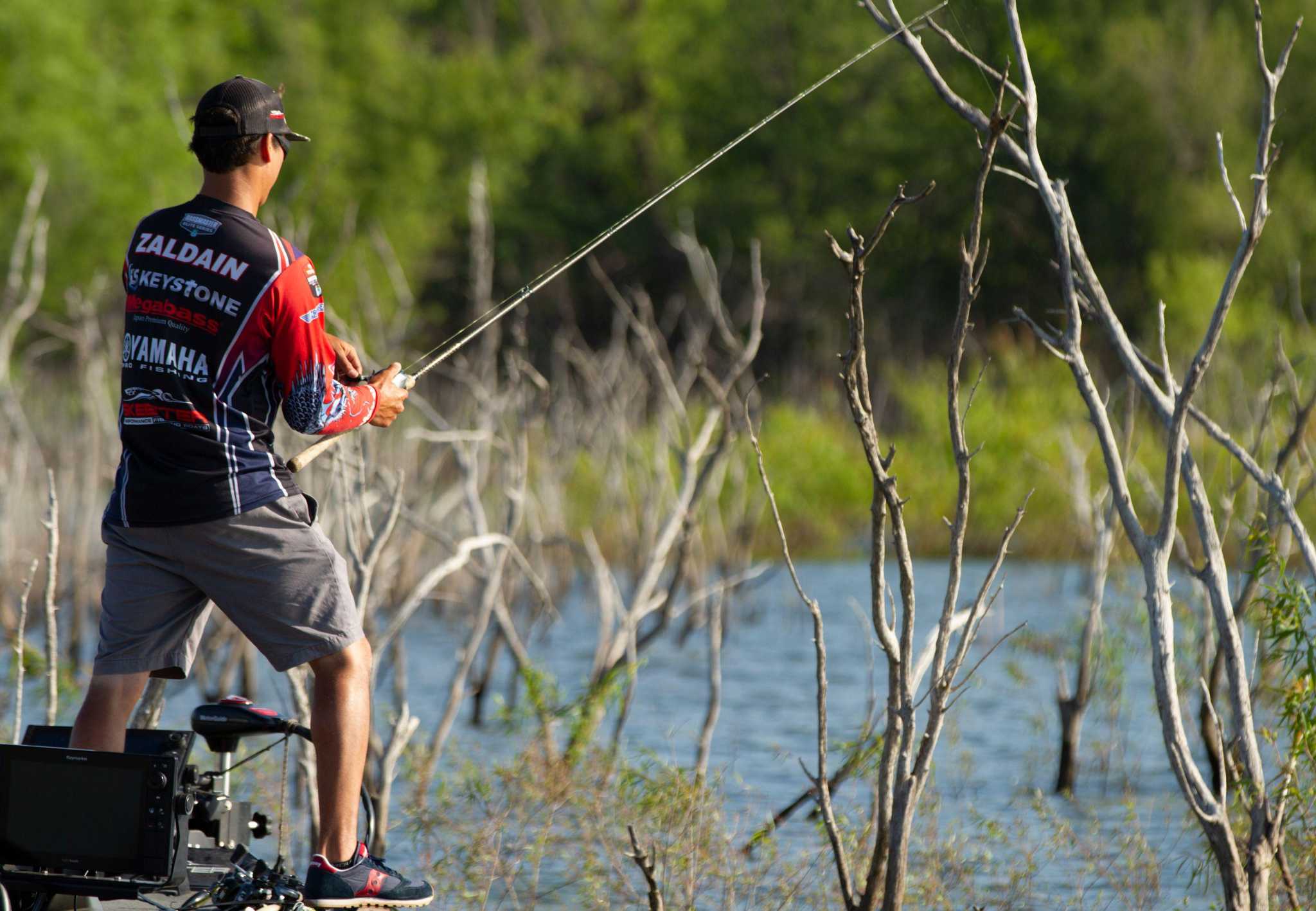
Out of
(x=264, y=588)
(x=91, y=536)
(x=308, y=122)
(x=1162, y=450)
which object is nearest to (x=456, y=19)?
(x=308, y=122)

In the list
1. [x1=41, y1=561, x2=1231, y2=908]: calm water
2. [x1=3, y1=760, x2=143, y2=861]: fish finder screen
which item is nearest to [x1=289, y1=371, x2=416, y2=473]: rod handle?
[x1=3, y1=760, x2=143, y2=861]: fish finder screen

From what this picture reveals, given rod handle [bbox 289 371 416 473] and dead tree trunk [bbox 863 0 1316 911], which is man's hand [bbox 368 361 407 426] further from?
dead tree trunk [bbox 863 0 1316 911]

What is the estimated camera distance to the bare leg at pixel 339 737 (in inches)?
138

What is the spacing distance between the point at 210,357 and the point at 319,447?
42 centimetres

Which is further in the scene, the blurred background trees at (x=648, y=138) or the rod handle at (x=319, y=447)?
the blurred background trees at (x=648, y=138)

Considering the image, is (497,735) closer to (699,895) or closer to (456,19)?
(699,895)

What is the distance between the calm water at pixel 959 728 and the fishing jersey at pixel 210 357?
2128 mm

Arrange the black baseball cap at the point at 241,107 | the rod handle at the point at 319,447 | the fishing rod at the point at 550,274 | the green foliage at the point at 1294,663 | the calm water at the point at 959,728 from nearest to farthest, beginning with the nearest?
the black baseball cap at the point at 241,107, the rod handle at the point at 319,447, the fishing rod at the point at 550,274, the green foliage at the point at 1294,663, the calm water at the point at 959,728

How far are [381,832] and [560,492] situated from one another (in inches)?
218

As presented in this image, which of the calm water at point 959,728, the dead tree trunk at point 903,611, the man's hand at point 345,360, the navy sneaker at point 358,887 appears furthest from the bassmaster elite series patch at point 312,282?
the calm water at point 959,728

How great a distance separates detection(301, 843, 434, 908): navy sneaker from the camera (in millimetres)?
3461

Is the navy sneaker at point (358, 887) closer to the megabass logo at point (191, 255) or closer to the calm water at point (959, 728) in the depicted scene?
the megabass logo at point (191, 255)

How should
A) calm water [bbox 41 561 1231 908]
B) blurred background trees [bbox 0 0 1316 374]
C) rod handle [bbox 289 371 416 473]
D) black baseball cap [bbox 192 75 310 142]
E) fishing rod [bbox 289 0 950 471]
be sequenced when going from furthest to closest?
blurred background trees [bbox 0 0 1316 374] → calm water [bbox 41 561 1231 908] → fishing rod [bbox 289 0 950 471] → rod handle [bbox 289 371 416 473] → black baseball cap [bbox 192 75 310 142]

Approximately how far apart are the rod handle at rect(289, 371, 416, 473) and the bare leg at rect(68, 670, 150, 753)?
0.55m
